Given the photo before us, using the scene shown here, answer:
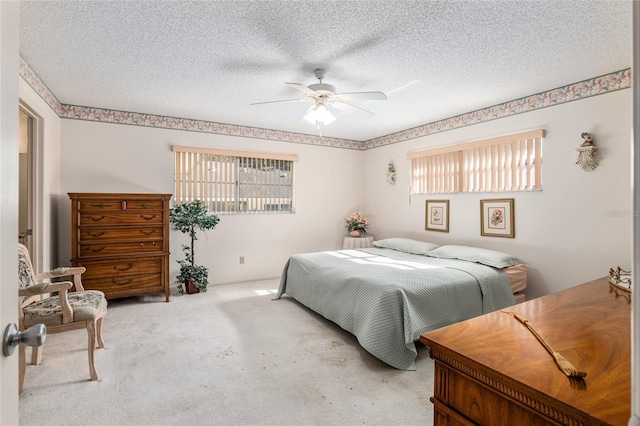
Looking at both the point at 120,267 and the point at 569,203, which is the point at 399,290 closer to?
the point at 569,203

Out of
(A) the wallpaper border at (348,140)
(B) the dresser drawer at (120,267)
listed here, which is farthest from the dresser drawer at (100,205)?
(A) the wallpaper border at (348,140)

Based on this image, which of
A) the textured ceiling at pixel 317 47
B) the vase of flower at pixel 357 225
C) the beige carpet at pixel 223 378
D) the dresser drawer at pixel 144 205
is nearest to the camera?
the beige carpet at pixel 223 378

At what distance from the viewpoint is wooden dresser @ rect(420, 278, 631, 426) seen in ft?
2.37

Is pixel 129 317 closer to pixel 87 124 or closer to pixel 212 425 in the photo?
pixel 212 425

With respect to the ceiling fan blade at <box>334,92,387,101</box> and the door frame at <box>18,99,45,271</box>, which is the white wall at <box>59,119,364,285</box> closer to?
the door frame at <box>18,99,45,271</box>

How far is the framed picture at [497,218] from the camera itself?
3.79 metres

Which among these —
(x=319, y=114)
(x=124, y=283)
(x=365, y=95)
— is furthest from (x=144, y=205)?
(x=365, y=95)

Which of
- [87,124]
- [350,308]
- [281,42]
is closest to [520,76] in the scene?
[281,42]

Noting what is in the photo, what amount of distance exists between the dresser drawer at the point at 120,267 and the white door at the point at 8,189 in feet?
10.9

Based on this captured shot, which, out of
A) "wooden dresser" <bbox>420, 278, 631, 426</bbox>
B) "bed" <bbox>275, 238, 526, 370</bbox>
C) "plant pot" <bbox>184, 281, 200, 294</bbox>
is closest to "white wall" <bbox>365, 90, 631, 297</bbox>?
"bed" <bbox>275, 238, 526, 370</bbox>

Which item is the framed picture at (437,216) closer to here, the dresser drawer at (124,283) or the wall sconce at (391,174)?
the wall sconce at (391,174)

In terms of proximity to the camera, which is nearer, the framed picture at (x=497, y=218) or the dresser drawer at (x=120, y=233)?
the dresser drawer at (x=120, y=233)

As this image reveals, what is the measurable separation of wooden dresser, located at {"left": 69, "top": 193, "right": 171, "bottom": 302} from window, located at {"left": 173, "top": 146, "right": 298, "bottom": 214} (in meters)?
0.75

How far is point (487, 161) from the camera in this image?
4047mm
